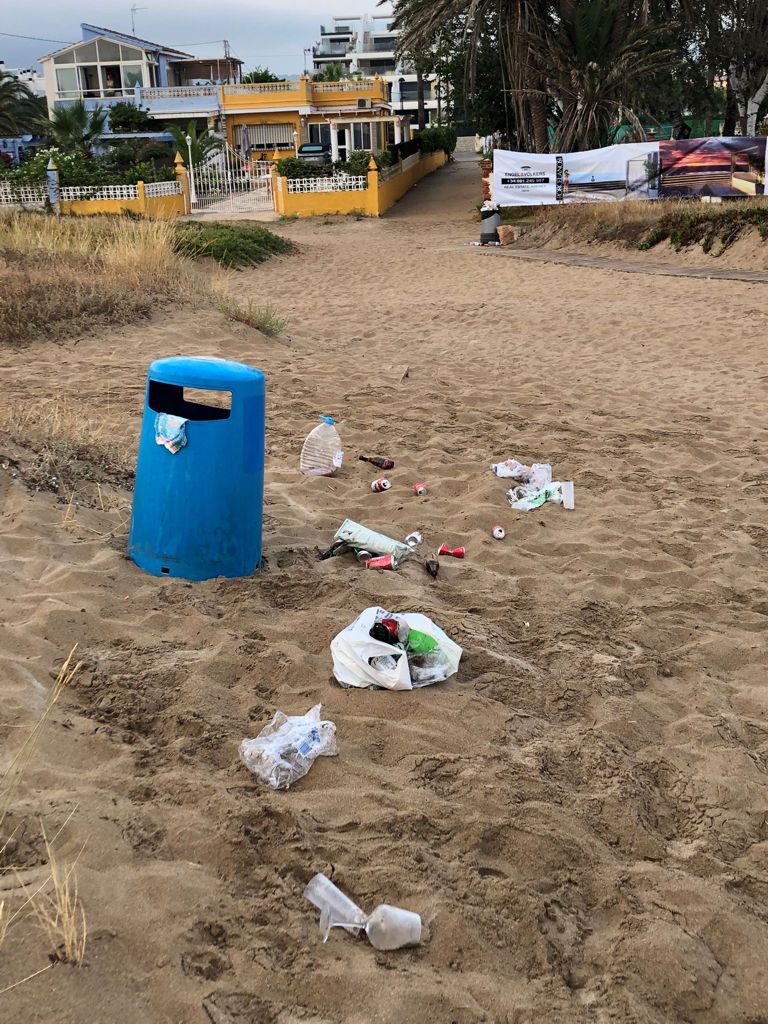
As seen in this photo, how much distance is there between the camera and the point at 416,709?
318cm

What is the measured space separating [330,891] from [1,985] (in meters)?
0.80

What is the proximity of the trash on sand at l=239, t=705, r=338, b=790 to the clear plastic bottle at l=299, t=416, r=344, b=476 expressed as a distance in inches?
115

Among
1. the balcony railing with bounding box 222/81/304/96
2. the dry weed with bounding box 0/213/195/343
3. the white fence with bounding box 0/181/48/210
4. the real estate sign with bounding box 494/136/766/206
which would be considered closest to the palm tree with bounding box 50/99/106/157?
the white fence with bounding box 0/181/48/210

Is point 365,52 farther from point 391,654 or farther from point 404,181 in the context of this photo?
point 391,654

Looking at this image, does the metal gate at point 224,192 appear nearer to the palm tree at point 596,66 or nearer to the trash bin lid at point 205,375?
the palm tree at point 596,66

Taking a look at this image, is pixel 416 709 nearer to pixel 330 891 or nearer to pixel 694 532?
pixel 330 891

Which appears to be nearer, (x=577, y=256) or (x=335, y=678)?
(x=335, y=678)

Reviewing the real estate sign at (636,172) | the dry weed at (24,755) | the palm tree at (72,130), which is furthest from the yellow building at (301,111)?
the dry weed at (24,755)

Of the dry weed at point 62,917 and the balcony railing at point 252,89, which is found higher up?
the balcony railing at point 252,89

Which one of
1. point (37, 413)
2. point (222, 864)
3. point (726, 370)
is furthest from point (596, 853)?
point (726, 370)

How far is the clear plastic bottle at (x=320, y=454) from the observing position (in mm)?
5762

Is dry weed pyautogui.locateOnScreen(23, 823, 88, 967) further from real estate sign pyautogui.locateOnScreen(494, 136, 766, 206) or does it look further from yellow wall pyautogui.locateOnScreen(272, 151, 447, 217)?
yellow wall pyautogui.locateOnScreen(272, 151, 447, 217)

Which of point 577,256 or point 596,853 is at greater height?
point 577,256

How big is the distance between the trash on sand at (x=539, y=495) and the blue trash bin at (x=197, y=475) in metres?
1.87
